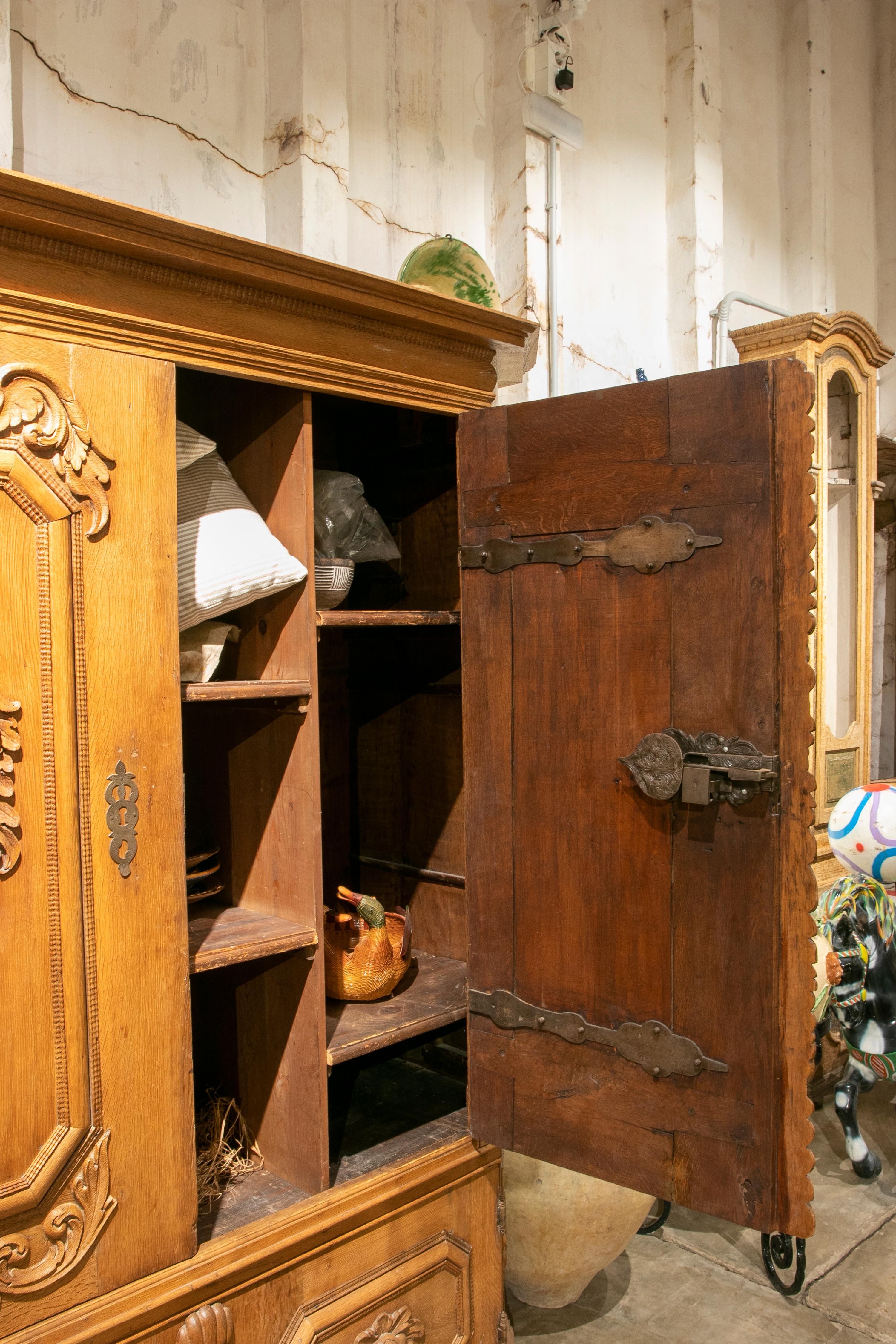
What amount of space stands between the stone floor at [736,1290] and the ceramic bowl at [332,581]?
5.54 ft

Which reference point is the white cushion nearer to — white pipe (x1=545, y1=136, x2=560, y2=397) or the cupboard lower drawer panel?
the cupboard lower drawer panel

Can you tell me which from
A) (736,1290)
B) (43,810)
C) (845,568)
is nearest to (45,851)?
(43,810)

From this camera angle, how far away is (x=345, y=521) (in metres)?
A: 1.77

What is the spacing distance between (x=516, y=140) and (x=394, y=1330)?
8.66 ft

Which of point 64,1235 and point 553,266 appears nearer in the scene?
point 64,1235

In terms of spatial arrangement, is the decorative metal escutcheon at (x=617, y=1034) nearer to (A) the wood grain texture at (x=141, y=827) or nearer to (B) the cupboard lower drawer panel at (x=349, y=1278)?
(B) the cupboard lower drawer panel at (x=349, y=1278)

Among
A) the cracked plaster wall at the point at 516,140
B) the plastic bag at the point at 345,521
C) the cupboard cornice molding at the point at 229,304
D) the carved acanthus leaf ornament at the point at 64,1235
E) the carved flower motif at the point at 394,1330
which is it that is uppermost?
the cracked plaster wall at the point at 516,140

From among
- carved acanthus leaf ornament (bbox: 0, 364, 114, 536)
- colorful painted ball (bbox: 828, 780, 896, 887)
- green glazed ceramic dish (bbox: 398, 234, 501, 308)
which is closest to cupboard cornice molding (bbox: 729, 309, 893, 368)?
colorful painted ball (bbox: 828, 780, 896, 887)

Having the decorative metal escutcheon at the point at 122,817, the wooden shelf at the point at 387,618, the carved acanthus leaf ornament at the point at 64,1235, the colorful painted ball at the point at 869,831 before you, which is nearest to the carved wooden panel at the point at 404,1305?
the carved acanthus leaf ornament at the point at 64,1235

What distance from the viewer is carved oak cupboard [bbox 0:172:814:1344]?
1225mm

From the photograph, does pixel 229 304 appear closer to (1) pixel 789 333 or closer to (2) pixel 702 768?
(2) pixel 702 768

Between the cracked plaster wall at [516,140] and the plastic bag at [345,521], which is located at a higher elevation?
the cracked plaster wall at [516,140]

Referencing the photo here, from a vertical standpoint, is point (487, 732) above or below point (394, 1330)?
above

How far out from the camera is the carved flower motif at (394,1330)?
1563mm
